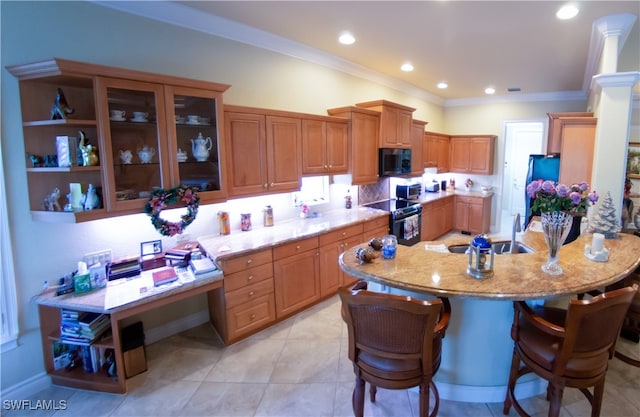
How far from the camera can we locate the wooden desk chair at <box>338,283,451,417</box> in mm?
1513

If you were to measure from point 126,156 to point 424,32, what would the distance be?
3.01 m

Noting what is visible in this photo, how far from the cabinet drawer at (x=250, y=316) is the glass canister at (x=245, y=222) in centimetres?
76

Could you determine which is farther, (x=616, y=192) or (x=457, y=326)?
(x=616, y=192)

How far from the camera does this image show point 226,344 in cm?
288

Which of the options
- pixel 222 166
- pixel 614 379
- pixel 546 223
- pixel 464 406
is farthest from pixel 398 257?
pixel 614 379

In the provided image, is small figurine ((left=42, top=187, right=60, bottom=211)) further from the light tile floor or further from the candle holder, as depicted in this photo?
the candle holder

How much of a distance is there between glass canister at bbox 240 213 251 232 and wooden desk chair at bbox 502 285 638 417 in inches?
97.7

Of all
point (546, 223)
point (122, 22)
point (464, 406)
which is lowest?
point (464, 406)

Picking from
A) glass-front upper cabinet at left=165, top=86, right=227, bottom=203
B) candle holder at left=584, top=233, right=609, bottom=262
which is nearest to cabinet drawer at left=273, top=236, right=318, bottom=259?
glass-front upper cabinet at left=165, top=86, right=227, bottom=203

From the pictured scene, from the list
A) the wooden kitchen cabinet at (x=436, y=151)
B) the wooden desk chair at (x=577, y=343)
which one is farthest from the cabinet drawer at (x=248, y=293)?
the wooden kitchen cabinet at (x=436, y=151)

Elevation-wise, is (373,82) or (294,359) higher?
(373,82)

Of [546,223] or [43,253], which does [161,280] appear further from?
[546,223]

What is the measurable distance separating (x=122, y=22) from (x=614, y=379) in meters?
4.65

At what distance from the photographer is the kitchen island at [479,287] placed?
186 centimetres
